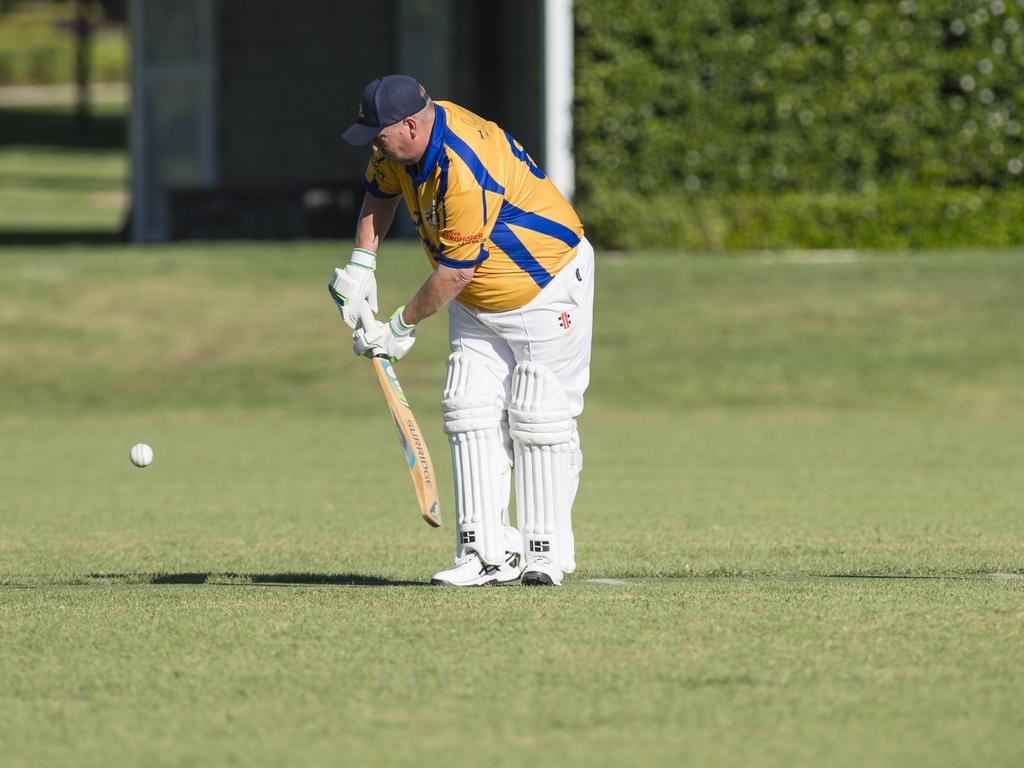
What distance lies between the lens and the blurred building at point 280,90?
82.1 feet

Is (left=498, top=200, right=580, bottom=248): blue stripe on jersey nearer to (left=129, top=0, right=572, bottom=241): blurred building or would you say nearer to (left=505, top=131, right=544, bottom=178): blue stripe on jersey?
(left=505, top=131, right=544, bottom=178): blue stripe on jersey

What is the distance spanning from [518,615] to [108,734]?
1752 millimetres

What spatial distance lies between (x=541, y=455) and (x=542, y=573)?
44cm

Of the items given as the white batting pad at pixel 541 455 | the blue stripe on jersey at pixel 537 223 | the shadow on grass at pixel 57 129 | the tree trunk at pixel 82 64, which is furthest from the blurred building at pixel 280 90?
the shadow on grass at pixel 57 129

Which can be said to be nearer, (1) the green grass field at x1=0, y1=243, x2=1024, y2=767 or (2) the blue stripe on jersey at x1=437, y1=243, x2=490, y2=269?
(1) the green grass field at x1=0, y1=243, x2=1024, y2=767

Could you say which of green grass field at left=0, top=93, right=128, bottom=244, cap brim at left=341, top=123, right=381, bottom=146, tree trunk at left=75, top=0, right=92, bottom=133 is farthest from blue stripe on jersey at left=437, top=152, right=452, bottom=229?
tree trunk at left=75, top=0, right=92, bottom=133

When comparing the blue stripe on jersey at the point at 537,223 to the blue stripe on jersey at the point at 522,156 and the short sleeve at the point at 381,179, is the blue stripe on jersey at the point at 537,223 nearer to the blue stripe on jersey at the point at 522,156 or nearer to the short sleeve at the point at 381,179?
the blue stripe on jersey at the point at 522,156

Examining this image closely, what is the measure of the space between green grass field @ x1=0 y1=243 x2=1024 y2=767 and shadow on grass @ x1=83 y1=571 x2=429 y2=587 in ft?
0.13

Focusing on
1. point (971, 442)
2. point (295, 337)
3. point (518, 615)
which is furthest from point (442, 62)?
point (518, 615)

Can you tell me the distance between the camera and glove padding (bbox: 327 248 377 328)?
6910mm

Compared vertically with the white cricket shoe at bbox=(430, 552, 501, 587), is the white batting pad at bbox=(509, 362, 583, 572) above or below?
above

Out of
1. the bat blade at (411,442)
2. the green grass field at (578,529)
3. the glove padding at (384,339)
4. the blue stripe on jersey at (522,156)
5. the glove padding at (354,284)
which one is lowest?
the green grass field at (578,529)

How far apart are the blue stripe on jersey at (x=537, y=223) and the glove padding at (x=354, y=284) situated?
615 mm

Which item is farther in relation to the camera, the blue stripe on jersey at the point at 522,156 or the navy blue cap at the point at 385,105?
the blue stripe on jersey at the point at 522,156
